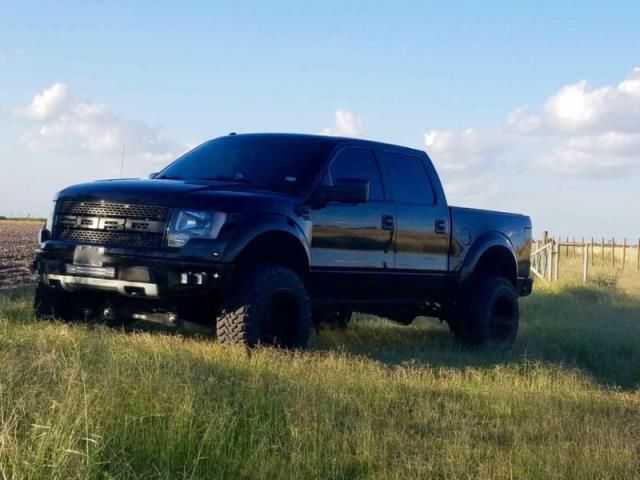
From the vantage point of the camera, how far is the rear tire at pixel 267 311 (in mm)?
7797

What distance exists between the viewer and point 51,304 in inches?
345

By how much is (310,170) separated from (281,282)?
1299mm

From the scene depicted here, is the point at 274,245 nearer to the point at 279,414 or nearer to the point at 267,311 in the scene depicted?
the point at 267,311

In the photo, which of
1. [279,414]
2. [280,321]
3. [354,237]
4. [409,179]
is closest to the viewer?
[279,414]

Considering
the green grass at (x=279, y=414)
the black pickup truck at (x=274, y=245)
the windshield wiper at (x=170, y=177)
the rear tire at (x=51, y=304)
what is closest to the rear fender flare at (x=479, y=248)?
the black pickup truck at (x=274, y=245)

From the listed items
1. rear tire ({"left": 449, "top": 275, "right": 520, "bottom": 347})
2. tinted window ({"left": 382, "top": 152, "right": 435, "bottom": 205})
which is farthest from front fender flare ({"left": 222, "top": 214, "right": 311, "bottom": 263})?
rear tire ({"left": 449, "top": 275, "right": 520, "bottom": 347})

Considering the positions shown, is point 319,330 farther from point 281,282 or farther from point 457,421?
point 457,421

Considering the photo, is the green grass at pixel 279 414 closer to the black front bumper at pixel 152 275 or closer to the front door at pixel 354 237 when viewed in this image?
the black front bumper at pixel 152 275

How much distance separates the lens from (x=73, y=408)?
493 cm

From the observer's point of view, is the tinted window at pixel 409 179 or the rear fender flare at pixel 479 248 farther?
the rear fender flare at pixel 479 248

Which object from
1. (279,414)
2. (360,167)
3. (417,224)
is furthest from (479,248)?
(279,414)

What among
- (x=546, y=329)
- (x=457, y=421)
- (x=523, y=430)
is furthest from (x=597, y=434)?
(x=546, y=329)

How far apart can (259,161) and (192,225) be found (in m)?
1.60

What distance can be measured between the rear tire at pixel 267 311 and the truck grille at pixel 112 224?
0.77m
